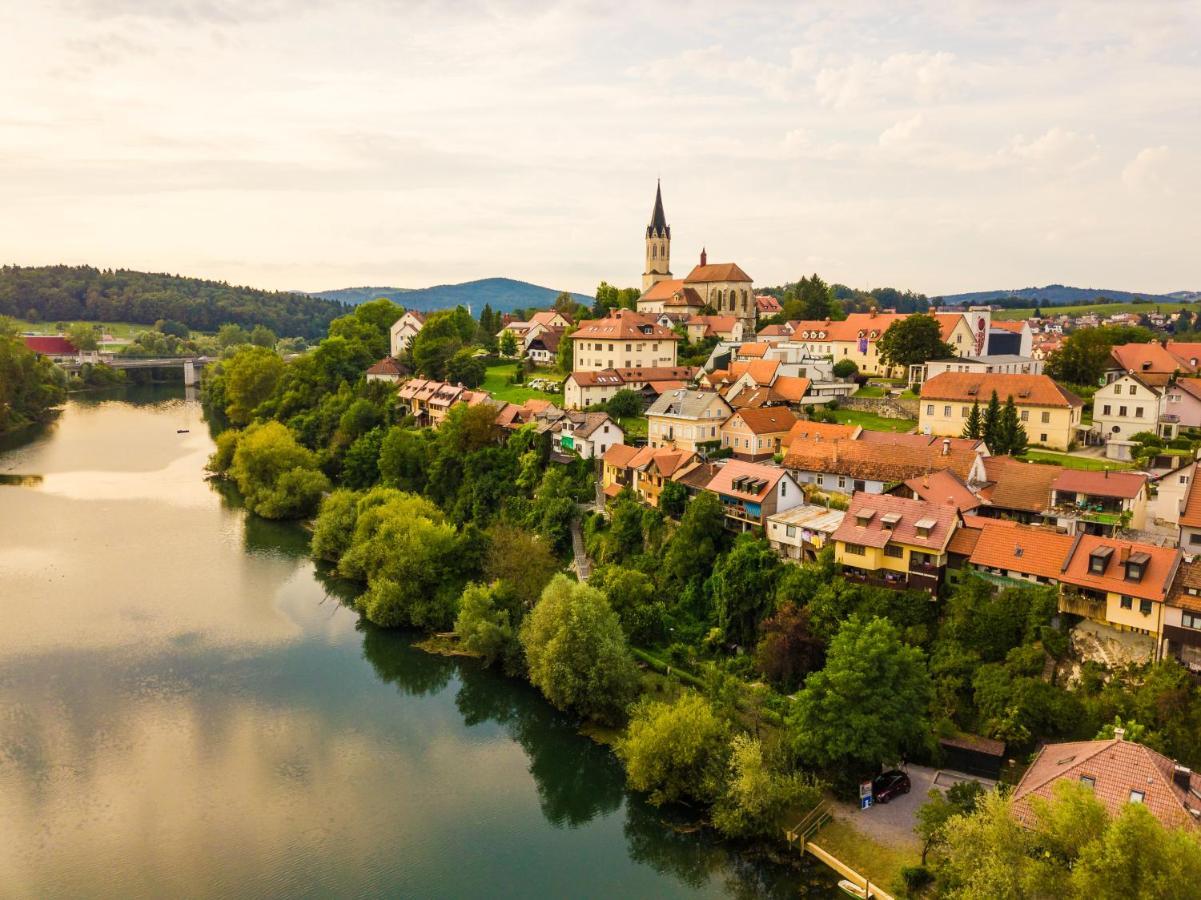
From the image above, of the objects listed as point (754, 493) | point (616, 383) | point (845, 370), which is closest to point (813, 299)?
point (845, 370)

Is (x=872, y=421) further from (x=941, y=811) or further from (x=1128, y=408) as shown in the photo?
(x=941, y=811)

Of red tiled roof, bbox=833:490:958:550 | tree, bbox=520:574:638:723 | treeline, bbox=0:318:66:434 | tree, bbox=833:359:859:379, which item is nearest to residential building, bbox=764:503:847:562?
red tiled roof, bbox=833:490:958:550

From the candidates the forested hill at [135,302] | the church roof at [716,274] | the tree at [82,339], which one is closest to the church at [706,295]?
the church roof at [716,274]

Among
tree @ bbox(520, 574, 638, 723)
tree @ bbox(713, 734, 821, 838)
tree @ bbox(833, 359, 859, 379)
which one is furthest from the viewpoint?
tree @ bbox(833, 359, 859, 379)

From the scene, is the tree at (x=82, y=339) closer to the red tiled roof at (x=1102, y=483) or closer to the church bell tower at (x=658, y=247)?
the church bell tower at (x=658, y=247)

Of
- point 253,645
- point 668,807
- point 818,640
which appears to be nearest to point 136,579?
point 253,645

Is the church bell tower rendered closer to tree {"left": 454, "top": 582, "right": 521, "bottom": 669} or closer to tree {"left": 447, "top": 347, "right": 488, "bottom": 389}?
tree {"left": 447, "top": 347, "right": 488, "bottom": 389}

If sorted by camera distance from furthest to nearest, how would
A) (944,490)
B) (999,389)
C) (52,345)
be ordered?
(52,345)
(999,389)
(944,490)
